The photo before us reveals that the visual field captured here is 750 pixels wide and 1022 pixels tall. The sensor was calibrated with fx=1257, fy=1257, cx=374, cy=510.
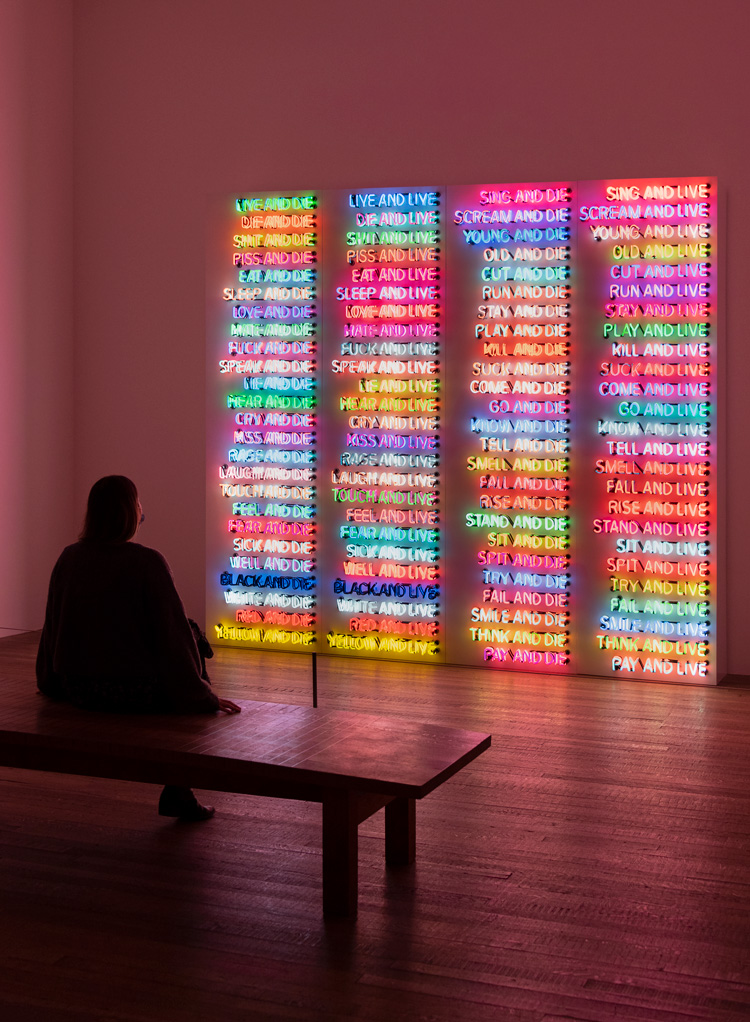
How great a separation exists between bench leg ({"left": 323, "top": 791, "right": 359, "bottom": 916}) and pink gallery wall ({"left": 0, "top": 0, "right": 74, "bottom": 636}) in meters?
4.61

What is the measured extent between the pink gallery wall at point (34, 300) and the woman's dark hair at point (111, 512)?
383cm

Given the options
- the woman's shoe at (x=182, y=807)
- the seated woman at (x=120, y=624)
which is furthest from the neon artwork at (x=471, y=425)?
the seated woman at (x=120, y=624)

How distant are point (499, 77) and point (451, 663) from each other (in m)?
3.25

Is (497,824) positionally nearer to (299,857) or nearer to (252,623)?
(299,857)

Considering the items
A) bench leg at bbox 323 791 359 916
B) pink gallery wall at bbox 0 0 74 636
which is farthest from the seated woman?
pink gallery wall at bbox 0 0 74 636

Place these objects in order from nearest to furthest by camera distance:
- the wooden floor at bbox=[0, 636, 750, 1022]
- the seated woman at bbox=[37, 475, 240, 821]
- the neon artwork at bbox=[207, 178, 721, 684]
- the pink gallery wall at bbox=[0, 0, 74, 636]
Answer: the wooden floor at bbox=[0, 636, 750, 1022], the seated woman at bbox=[37, 475, 240, 821], the neon artwork at bbox=[207, 178, 721, 684], the pink gallery wall at bbox=[0, 0, 74, 636]

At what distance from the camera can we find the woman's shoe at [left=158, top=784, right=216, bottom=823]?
4.36m

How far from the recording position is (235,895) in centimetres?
368

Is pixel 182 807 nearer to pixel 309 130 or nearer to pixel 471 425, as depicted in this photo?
pixel 471 425

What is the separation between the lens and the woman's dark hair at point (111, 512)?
3.98m

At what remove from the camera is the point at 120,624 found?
3.92 metres

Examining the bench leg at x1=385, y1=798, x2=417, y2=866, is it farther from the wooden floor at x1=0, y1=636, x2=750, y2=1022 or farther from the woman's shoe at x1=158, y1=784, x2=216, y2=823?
the woman's shoe at x1=158, y1=784, x2=216, y2=823

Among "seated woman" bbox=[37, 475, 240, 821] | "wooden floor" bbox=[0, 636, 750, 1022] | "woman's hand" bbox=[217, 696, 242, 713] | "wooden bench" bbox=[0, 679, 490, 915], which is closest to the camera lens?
"wooden floor" bbox=[0, 636, 750, 1022]

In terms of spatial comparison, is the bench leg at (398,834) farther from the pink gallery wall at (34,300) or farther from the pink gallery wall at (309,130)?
the pink gallery wall at (34,300)
